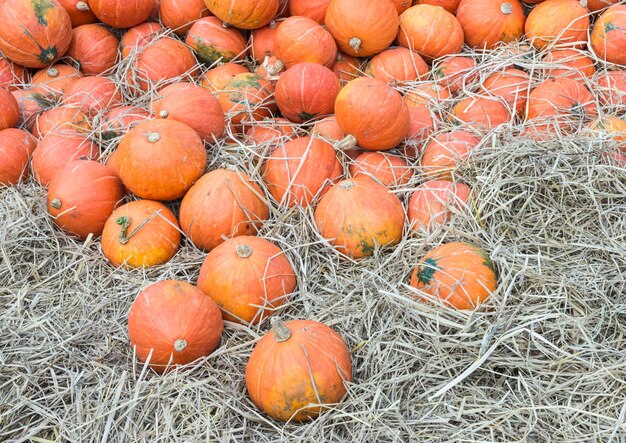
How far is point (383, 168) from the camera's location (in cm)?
384

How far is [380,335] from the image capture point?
2.88 m

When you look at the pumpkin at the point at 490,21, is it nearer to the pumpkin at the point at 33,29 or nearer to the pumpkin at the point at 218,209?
the pumpkin at the point at 218,209

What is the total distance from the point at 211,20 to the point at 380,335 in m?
2.96

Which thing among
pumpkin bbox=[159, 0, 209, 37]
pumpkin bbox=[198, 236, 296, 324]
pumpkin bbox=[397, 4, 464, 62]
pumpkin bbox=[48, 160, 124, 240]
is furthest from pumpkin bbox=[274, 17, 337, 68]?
pumpkin bbox=[198, 236, 296, 324]

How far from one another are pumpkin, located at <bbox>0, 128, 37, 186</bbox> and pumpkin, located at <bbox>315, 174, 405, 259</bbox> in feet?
6.69

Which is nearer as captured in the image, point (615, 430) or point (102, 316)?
point (615, 430)

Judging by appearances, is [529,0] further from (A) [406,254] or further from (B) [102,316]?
(B) [102,316]

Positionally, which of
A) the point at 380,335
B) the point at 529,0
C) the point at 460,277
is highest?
the point at 529,0

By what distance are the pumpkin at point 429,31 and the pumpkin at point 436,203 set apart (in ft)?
4.86

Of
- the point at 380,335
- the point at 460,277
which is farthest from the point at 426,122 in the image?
the point at 380,335

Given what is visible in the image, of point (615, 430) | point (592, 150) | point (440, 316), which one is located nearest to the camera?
point (615, 430)

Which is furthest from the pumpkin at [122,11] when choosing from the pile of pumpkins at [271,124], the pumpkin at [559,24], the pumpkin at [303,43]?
the pumpkin at [559,24]

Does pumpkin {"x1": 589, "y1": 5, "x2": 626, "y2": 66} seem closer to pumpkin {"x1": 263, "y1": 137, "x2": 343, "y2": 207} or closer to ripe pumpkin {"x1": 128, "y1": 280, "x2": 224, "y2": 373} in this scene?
pumpkin {"x1": 263, "y1": 137, "x2": 343, "y2": 207}

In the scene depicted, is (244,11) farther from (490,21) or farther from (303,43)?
(490,21)
